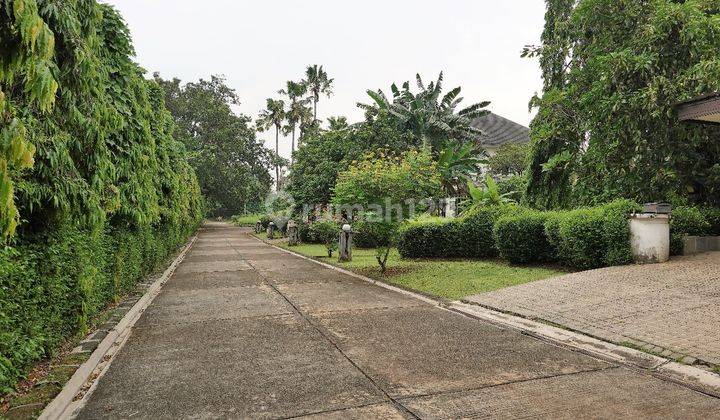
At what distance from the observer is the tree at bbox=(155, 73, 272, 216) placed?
169 ft

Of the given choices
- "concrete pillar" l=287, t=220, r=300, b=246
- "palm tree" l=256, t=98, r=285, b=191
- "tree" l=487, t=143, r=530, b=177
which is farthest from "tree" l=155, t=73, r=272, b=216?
"tree" l=487, t=143, r=530, b=177

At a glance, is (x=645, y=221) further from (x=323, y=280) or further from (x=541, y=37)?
(x=541, y=37)

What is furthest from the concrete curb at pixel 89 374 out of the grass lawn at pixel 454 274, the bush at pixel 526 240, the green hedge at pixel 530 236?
the green hedge at pixel 530 236

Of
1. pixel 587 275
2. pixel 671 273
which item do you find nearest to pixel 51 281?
pixel 587 275

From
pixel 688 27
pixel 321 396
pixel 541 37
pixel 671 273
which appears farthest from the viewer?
pixel 541 37

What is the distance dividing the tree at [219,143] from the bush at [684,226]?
143ft

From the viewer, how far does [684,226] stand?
36.8ft

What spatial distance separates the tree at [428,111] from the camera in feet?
92.3

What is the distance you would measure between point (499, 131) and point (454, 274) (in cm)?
4467

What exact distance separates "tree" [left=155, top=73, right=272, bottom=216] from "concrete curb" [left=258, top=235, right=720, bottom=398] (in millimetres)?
43879

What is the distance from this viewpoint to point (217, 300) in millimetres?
9258

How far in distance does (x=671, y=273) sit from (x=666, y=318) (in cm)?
310

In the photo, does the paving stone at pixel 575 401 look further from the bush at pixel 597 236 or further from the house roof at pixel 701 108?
the house roof at pixel 701 108

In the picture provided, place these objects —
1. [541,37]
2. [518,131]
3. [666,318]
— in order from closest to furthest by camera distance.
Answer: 1. [666,318]
2. [541,37]
3. [518,131]
